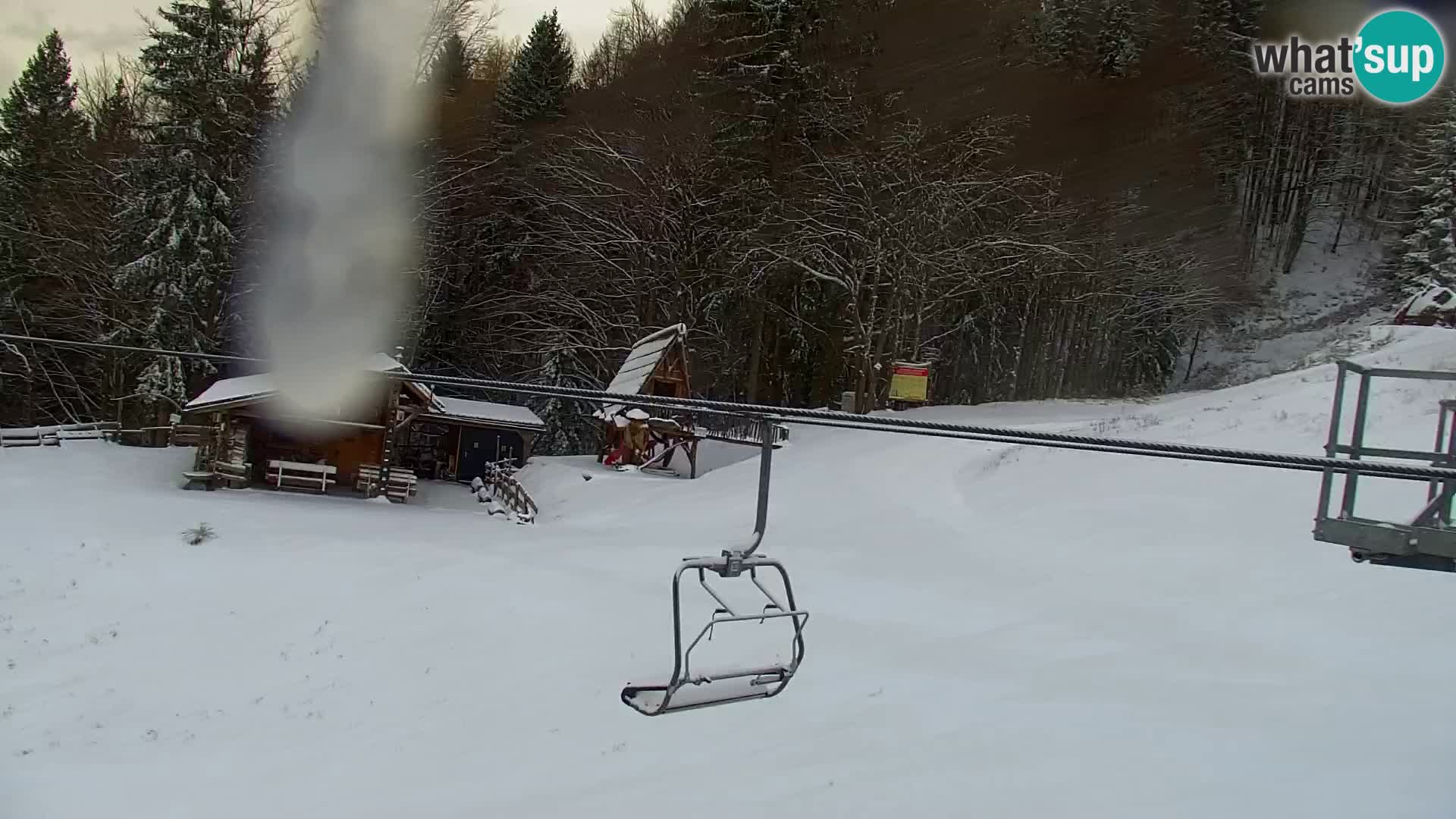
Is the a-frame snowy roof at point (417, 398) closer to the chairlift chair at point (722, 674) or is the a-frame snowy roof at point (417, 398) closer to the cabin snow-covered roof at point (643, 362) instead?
the cabin snow-covered roof at point (643, 362)

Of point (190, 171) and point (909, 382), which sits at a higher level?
point (190, 171)

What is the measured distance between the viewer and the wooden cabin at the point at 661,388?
2297cm

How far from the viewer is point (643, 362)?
2355cm

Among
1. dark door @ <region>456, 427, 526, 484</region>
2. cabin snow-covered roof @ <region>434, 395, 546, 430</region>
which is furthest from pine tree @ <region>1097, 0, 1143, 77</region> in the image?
dark door @ <region>456, 427, 526, 484</region>

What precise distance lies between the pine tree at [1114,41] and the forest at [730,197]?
4.1 inches

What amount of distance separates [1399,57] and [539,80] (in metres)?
28.1

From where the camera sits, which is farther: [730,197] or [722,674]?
[730,197]

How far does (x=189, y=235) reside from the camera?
2547 cm

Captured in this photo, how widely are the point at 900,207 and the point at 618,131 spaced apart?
9731 mm

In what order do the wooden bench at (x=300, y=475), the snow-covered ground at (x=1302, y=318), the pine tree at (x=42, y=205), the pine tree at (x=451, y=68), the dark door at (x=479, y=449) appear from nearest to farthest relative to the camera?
the wooden bench at (x=300, y=475) < the pine tree at (x=42, y=205) < the pine tree at (x=451, y=68) < the dark door at (x=479, y=449) < the snow-covered ground at (x=1302, y=318)

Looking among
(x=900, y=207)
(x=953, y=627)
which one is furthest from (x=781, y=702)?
(x=900, y=207)

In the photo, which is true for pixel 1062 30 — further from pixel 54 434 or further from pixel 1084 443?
pixel 54 434

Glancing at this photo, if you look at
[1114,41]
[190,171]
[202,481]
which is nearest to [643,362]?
[202,481]

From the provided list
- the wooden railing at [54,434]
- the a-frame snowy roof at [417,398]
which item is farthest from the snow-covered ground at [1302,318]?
the wooden railing at [54,434]
